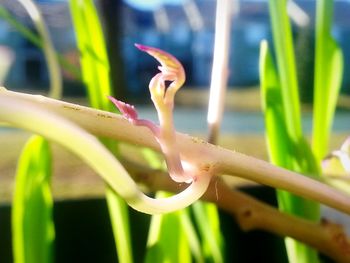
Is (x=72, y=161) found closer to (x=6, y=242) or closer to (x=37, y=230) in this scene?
(x=6, y=242)

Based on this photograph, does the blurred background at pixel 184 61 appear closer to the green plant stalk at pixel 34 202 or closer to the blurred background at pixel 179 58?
the blurred background at pixel 179 58

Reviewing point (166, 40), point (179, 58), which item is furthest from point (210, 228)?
point (166, 40)

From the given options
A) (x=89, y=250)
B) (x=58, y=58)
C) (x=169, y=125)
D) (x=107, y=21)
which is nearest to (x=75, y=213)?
(x=89, y=250)

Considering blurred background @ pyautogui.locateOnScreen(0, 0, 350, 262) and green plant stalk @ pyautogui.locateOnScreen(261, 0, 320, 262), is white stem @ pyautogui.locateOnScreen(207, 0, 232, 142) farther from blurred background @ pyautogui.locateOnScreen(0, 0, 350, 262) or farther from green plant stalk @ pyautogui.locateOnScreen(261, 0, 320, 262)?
blurred background @ pyautogui.locateOnScreen(0, 0, 350, 262)

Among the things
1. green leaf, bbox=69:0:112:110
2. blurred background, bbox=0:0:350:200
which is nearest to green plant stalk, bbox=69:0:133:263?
green leaf, bbox=69:0:112:110

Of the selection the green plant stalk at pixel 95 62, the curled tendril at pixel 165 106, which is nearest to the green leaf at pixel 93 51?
the green plant stalk at pixel 95 62

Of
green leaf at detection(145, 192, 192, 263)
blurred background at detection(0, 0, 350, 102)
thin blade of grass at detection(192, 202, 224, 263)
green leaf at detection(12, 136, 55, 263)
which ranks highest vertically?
green leaf at detection(12, 136, 55, 263)
